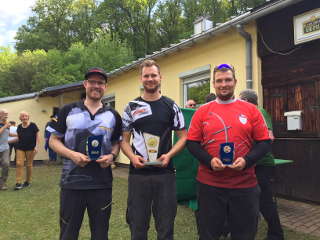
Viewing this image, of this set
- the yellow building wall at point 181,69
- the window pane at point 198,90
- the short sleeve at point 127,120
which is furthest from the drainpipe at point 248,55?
the short sleeve at point 127,120

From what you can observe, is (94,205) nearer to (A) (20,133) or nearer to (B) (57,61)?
(A) (20,133)

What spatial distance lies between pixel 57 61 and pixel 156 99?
2975 centimetres

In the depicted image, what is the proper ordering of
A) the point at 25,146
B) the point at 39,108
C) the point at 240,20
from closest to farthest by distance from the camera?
the point at 240,20 < the point at 25,146 < the point at 39,108

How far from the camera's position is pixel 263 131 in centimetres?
244

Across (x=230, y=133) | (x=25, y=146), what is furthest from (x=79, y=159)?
(x=25, y=146)

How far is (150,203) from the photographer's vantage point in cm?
259

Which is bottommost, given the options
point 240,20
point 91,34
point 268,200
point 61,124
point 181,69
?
point 268,200

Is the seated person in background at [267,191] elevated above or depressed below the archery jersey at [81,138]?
below

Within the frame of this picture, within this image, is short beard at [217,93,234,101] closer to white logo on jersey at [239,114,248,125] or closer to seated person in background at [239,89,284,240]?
white logo on jersey at [239,114,248,125]

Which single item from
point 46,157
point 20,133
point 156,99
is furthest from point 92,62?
point 156,99

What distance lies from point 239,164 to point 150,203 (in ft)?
2.77

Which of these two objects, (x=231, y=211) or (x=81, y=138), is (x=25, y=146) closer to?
(x=81, y=138)

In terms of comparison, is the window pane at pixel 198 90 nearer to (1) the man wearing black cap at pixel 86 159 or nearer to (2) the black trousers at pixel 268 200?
(2) the black trousers at pixel 268 200

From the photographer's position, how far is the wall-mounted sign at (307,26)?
5266 millimetres
